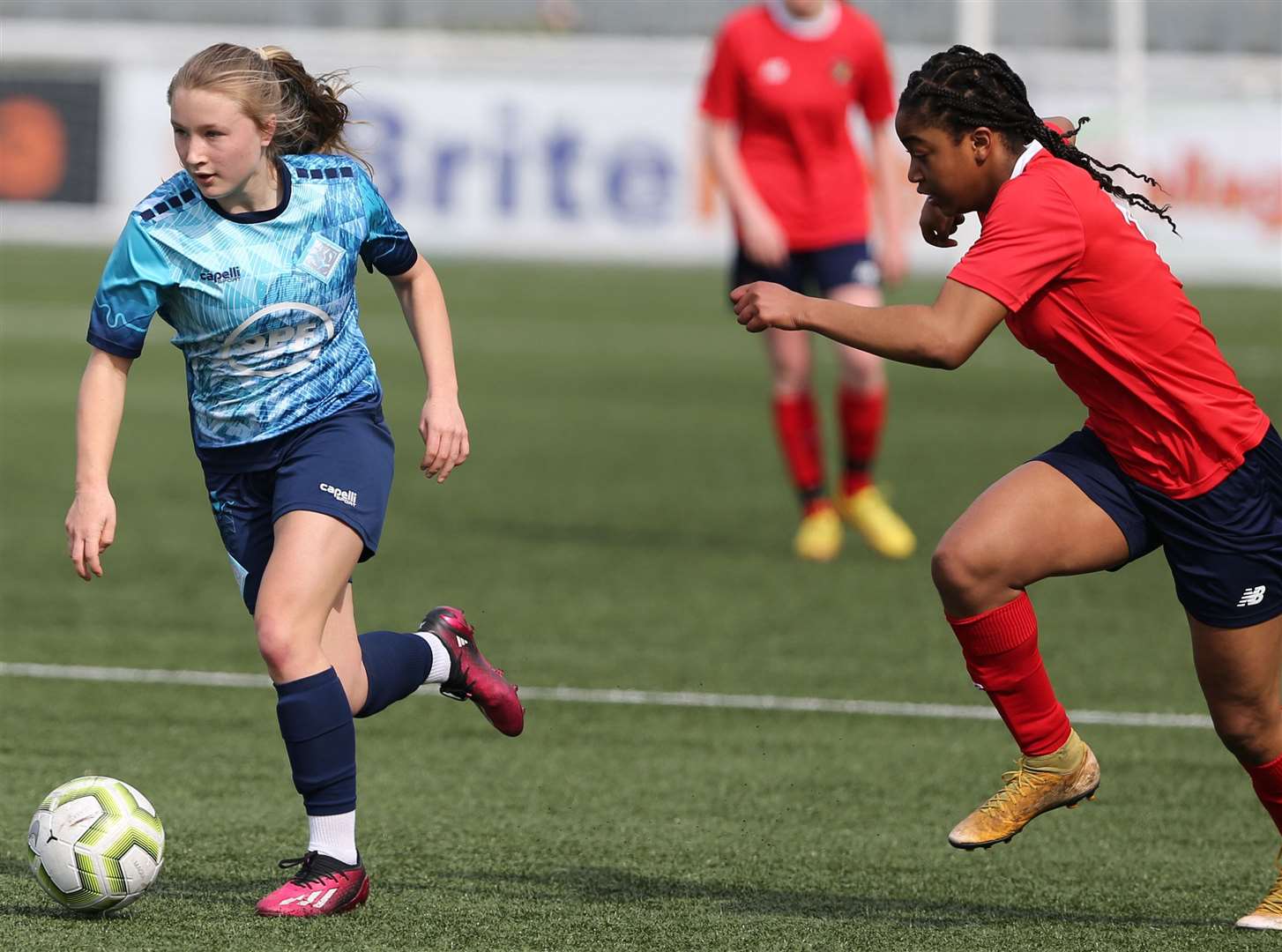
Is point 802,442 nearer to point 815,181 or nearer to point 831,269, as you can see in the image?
point 831,269

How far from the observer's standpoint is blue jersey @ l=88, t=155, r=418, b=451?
4.02 m

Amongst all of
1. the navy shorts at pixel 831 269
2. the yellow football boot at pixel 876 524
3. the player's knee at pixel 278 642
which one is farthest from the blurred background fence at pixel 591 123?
the player's knee at pixel 278 642

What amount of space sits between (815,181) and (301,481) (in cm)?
512

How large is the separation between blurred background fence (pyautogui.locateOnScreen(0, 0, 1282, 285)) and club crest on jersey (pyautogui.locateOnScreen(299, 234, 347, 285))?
57.3 feet

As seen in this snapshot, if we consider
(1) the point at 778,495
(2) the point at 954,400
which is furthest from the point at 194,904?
(2) the point at 954,400

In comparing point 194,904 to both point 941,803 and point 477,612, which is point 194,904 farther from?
point 477,612

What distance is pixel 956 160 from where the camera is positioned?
12.7 feet

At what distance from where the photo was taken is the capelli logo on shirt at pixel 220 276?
13.2 feet

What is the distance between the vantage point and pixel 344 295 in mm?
4211

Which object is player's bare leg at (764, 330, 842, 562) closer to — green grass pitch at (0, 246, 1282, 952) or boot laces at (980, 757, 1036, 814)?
green grass pitch at (0, 246, 1282, 952)

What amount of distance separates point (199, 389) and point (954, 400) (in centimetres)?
1065

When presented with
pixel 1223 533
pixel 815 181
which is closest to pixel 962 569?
pixel 1223 533

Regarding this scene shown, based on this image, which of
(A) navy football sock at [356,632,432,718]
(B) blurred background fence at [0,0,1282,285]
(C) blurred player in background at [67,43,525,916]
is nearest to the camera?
(C) blurred player in background at [67,43,525,916]

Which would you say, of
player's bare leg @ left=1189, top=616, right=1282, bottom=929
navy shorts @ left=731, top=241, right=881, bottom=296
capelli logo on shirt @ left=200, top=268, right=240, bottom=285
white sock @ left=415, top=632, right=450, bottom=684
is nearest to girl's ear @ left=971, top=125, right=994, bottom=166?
player's bare leg @ left=1189, top=616, right=1282, bottom=929
